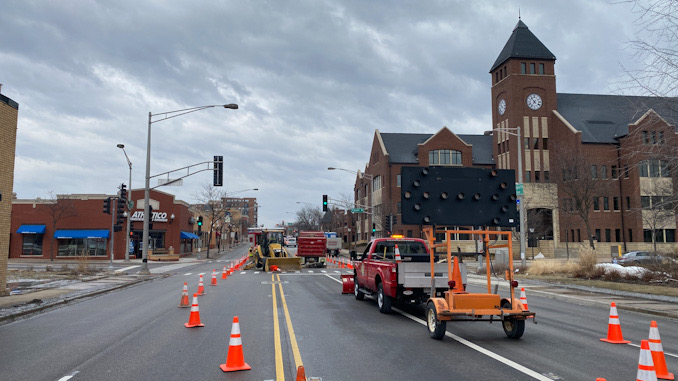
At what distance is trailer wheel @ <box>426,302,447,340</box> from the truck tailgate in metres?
1.78

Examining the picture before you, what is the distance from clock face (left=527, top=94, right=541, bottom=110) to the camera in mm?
58503

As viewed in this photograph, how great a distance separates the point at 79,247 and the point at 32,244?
173 inches

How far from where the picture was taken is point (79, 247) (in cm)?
4822

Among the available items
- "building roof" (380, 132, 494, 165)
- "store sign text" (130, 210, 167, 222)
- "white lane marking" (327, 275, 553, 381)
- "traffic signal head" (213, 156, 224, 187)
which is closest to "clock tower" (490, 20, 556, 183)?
"building roof" (380, 132, 494, 165)

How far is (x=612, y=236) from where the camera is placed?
55000 millimetres

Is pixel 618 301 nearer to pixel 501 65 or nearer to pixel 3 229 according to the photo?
pixel 3 229

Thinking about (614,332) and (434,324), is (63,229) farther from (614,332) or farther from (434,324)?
(614,332)

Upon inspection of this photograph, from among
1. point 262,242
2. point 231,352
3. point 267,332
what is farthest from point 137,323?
point 262,242

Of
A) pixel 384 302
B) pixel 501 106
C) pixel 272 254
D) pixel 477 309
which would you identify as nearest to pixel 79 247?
pixel 272 254

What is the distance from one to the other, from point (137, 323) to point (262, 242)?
2168 cm

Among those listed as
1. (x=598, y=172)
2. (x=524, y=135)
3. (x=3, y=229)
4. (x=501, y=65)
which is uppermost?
Result: (x=501, y=65)

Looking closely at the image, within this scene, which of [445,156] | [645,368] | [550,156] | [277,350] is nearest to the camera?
[645,368]

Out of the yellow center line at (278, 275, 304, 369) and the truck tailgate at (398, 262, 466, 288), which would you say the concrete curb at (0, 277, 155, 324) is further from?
the truck tailgate at (398, 262, 466, 288)

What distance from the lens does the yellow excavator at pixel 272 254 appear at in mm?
30219
